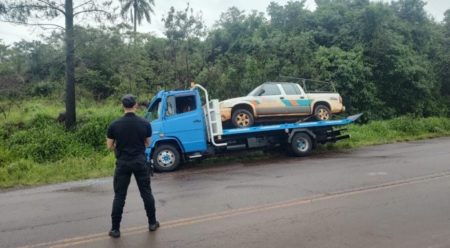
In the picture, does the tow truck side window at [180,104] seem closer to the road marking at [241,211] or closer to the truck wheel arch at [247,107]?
the truck wheel arch at [247,107]

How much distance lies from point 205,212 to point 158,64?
15977mm

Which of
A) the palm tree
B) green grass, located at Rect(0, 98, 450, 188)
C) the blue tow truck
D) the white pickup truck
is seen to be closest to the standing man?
the blue tow truck

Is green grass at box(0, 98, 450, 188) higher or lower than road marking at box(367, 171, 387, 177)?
higher

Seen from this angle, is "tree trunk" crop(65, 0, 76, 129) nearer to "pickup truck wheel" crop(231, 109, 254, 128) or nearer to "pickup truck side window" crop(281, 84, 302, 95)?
"pickup truck wheel" crop(231, 109, 254, 128)

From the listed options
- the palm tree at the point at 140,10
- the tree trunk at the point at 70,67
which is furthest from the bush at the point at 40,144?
the palm tree at the point at 140,10

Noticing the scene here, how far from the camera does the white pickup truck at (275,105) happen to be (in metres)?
13.5

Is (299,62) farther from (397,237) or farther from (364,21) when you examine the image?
(397,237)

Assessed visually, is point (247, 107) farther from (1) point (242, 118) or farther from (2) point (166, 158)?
(2) point (166, 158)

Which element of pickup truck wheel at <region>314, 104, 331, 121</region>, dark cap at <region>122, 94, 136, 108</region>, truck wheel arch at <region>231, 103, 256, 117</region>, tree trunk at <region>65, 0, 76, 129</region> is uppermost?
tree trunk at <region>65, 0, 76, 129</region>

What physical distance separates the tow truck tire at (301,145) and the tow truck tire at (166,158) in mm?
3803

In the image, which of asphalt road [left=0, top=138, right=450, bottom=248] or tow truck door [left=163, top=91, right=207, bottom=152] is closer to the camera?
asphalt road [left=0, top=138, right=450, bottom=248]

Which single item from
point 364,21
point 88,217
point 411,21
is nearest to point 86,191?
point 88,217

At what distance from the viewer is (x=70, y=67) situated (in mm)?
18078

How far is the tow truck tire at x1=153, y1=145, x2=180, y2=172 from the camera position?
12.4 meters
